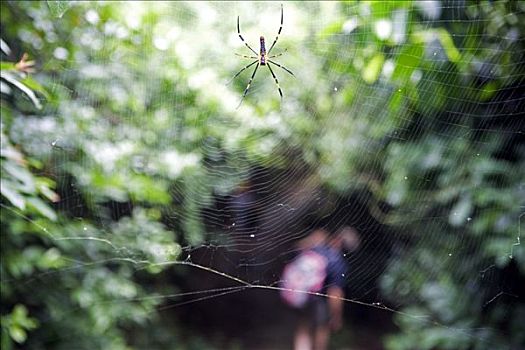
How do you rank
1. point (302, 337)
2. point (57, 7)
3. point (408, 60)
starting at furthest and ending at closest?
1. point (302, 337)
2. point (408, 60)
3. point (57, 7)

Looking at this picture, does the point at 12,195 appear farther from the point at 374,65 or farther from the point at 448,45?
the point at 448,45

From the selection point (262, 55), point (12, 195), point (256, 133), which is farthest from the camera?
point (256, 133)

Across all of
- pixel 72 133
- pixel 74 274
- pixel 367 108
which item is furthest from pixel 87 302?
pixel 367 108

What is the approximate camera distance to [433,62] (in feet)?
6.07

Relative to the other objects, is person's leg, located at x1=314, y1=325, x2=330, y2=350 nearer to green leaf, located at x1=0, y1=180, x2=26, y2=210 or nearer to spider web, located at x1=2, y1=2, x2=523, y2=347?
spider web, located at x1=2, y1=2, x2=523, y2=347

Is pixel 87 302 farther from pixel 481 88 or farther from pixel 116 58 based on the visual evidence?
pixel 481 88

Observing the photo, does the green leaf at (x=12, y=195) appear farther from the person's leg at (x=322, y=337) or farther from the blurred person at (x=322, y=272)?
the person's leg at (x=322, y=337)

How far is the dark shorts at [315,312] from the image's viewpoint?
5.32 metres

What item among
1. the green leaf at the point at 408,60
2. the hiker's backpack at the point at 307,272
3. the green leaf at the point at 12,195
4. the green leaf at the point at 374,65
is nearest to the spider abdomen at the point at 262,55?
the green leaf at the point at 374,65

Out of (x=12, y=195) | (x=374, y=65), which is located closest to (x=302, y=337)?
(x=374, y=65)

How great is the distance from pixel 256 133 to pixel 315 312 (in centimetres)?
316

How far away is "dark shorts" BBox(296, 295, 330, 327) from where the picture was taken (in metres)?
5.32

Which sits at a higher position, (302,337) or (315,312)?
(315,312)

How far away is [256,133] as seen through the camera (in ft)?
9.55
